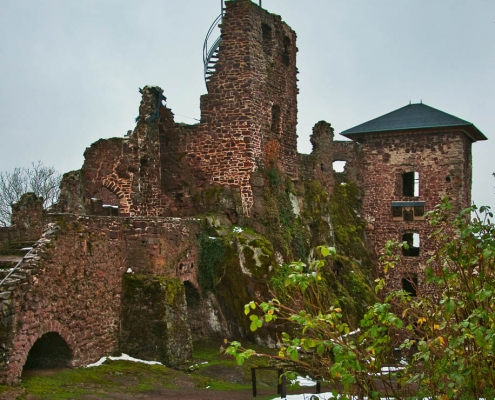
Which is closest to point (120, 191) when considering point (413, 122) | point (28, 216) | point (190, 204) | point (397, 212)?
point (190, 204)

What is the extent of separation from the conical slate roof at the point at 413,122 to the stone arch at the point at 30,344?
19.5 meters

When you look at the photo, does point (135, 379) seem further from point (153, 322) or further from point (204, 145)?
point (204, 145)

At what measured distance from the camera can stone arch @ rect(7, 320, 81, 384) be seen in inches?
508

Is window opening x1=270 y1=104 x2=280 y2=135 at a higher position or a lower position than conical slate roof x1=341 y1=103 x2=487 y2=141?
lower

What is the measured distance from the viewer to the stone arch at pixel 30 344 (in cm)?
1291

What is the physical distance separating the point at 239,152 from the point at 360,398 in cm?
1535

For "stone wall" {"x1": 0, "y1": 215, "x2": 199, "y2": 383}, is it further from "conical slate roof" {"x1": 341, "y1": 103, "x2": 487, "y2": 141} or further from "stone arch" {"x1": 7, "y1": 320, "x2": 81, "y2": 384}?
"conical slate roof" {"x1": 341, "y1": 103, "x2": 487, "y2": 141}

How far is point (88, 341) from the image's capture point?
15766 millimetres

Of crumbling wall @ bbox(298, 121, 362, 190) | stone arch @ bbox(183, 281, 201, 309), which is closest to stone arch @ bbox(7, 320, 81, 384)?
stone arch @ bbox(183, 281, 201, 309)

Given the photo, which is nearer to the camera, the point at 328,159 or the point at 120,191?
the point at 120,191

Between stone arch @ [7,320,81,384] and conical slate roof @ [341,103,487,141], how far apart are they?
64.0 feet

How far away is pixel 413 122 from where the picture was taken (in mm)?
31328

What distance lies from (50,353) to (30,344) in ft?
5.79

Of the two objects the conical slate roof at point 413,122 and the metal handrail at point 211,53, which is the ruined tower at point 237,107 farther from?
the conical slate roof at point 413,122
